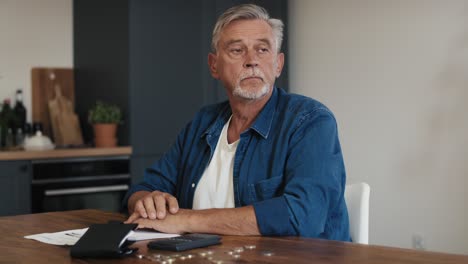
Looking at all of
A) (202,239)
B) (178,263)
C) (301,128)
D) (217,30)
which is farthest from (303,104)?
(178,263)

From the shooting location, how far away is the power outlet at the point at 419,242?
12.9ft

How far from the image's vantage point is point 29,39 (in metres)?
4.59

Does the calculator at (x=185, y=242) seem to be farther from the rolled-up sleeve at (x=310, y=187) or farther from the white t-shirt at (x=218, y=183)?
the white t-shirt at (x=218, y=183)

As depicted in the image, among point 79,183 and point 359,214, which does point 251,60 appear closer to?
point 359,214

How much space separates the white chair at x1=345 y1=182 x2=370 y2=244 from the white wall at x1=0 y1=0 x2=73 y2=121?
304 cm

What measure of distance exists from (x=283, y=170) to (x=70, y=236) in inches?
24.0

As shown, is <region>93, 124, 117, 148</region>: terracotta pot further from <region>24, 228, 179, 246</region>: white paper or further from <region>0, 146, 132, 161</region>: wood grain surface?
<region>24, 228, 179, 246</region>: white paper

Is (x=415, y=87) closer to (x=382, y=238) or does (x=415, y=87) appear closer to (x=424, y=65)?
(x=424, y=65)

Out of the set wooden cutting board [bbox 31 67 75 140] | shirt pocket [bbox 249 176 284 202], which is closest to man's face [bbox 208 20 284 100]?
shirt pocket [bbox 249 176 284 202]

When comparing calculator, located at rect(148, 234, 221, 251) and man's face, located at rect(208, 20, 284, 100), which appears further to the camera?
man's face, located at rect(208, 20, 284, 100)

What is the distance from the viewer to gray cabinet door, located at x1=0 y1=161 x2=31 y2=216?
3.86m

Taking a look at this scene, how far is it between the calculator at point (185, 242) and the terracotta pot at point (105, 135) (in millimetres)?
2658

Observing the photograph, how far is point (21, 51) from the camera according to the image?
456 centimetres

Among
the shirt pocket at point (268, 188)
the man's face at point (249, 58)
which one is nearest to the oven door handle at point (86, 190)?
the man's face at point (249, 58)
